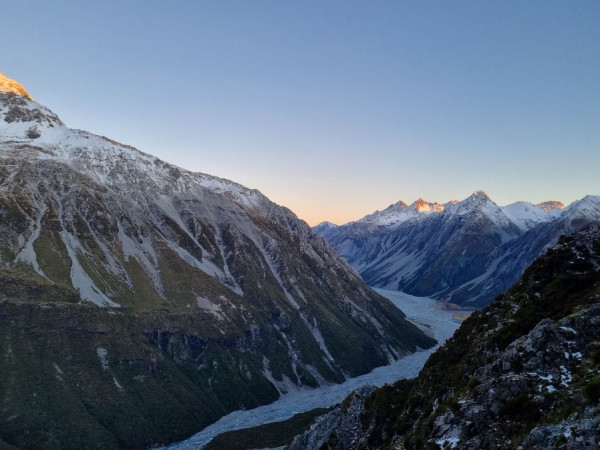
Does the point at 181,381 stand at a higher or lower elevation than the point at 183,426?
higher

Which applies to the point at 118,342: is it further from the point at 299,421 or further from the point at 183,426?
the point at 299,421

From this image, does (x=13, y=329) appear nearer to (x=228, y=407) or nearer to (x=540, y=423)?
(x=228, y=407)

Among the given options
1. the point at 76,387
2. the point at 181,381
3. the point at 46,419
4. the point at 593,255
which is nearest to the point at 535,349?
the point at 593,255

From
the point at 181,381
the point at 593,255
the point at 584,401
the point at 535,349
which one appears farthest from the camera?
the point at 181,381

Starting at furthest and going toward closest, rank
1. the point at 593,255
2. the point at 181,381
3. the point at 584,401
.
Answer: the point at 181,381
the point at 593,255
the point at 584,401

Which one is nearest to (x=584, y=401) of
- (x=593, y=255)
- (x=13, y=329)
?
Answer: (x=593, y=255)

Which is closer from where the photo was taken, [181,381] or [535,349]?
[535,349]

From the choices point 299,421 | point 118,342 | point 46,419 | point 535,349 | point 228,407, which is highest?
point 118,342
